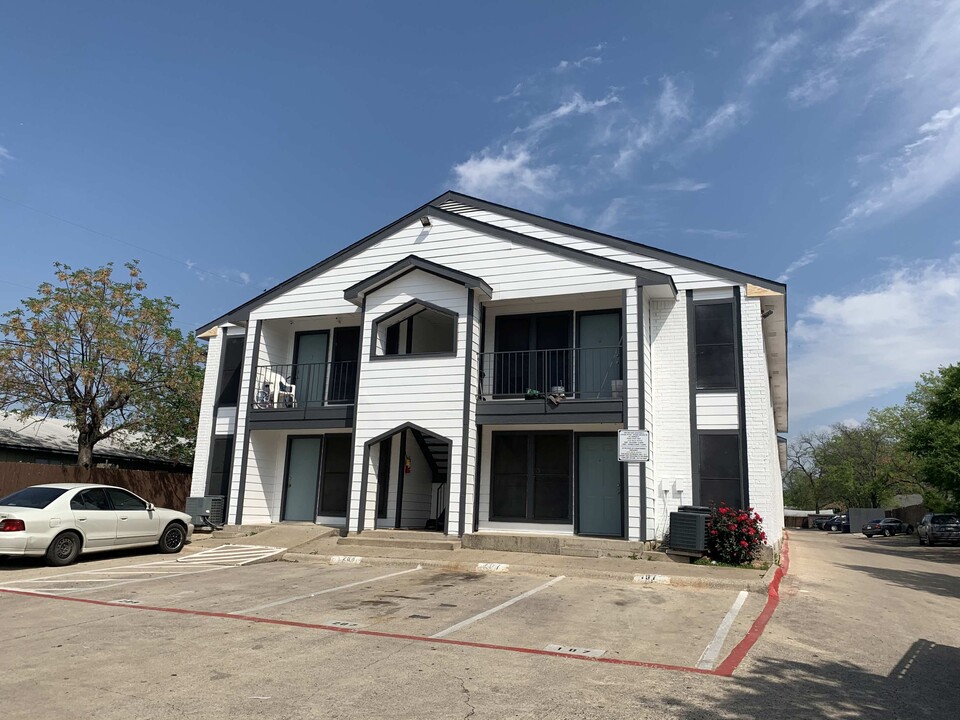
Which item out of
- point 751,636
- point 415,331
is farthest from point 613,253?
point 751,636

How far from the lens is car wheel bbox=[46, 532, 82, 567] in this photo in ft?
37.2

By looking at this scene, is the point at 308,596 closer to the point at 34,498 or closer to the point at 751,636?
the point at 751,636

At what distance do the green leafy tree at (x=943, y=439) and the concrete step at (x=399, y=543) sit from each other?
1831cm

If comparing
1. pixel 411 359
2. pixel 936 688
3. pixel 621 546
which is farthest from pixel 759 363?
pixel 936 688

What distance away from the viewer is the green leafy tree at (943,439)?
73.5ft

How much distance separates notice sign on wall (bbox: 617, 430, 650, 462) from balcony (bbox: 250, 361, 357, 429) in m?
6.83

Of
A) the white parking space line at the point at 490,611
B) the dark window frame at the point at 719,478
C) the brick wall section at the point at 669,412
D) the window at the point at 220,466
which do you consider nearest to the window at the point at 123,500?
the window at the point at 220,466

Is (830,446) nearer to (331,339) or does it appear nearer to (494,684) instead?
(331,339)

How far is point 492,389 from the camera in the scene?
16.1m

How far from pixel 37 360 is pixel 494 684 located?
2062 centimetres

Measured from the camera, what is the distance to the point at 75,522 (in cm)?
1170

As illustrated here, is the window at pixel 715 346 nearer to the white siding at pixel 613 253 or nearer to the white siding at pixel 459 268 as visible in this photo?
the white siding at pixel 613 253

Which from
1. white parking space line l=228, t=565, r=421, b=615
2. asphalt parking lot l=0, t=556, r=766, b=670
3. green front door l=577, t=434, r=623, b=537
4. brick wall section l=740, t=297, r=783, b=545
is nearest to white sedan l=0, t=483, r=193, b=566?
asphalt parking lot l=0, t=556, r=766, b=670

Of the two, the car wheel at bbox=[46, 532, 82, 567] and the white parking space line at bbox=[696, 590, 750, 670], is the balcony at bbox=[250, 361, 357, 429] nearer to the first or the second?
the car wheel at bbox=[46, 532, 82, 567]
